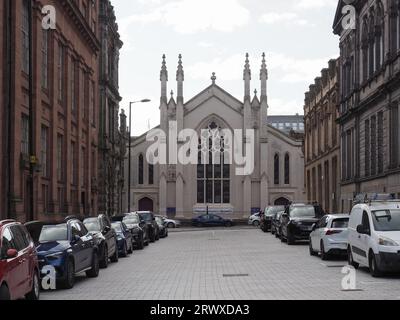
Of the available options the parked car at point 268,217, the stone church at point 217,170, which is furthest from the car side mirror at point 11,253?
the stone church at point 217,170

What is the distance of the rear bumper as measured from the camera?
18031mm

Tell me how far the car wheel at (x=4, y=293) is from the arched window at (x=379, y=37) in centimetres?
3255

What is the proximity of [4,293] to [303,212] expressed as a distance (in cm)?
2537

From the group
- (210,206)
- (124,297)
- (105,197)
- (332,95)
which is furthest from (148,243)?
(210,206)

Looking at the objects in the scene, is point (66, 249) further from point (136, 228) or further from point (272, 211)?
point (272, 211)

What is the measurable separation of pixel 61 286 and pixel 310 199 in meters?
56.9

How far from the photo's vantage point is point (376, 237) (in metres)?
18.7

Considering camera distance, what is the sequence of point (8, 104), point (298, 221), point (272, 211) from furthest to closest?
1. point (272, 211)
2. point (298, 221)
3. point (8, 104)

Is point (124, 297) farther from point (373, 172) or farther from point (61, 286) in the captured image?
point (373, 172)

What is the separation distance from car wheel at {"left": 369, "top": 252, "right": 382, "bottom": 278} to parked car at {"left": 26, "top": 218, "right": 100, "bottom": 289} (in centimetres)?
700

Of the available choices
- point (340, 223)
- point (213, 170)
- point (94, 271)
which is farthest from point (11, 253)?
point (213, 170)

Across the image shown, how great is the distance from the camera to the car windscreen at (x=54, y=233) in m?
18.6

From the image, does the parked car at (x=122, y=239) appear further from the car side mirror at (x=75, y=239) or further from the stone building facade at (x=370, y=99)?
the stone building facade at (x=370, y=99)
